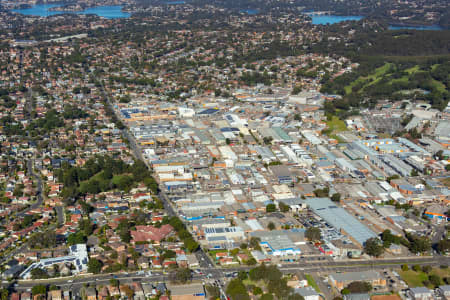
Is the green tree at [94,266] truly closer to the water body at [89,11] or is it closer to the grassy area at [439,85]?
the grassy area at [439,85]

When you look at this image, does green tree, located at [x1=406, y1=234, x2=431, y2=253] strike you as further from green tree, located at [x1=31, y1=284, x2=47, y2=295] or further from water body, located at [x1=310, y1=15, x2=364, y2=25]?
water body, located at [x1=310, y1=15, x2=364, y2=25]

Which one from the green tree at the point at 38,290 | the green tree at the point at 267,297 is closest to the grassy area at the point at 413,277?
the green tree at the point at 267,297

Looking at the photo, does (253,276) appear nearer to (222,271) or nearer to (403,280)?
(222,271)

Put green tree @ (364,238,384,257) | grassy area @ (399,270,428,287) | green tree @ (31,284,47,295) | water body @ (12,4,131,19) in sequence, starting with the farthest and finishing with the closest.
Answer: water body @ (12,4,131,19) → green tree @ (364,238,384,257) → grassy area @ (399,270,428,287) → green tree @ (31,284,47,295)

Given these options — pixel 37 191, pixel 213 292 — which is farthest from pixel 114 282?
pixel 37 191

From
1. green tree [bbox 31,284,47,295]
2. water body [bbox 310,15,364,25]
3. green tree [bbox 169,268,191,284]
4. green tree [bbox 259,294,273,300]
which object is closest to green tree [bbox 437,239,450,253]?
green tree [bbox 259,294,273,300]

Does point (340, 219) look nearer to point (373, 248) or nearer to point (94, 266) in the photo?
point (373, 248)

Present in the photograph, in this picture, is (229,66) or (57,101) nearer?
(57,101)

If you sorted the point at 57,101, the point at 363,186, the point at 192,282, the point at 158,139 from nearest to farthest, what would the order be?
the point at 192,282 < the point at 363,186 < the point at 158,139 < the point at 57,101

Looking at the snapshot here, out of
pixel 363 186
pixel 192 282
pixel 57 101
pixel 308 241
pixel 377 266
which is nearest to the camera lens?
pixel 192 282

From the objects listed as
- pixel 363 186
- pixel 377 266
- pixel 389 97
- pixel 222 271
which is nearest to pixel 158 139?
pixel 363 186
